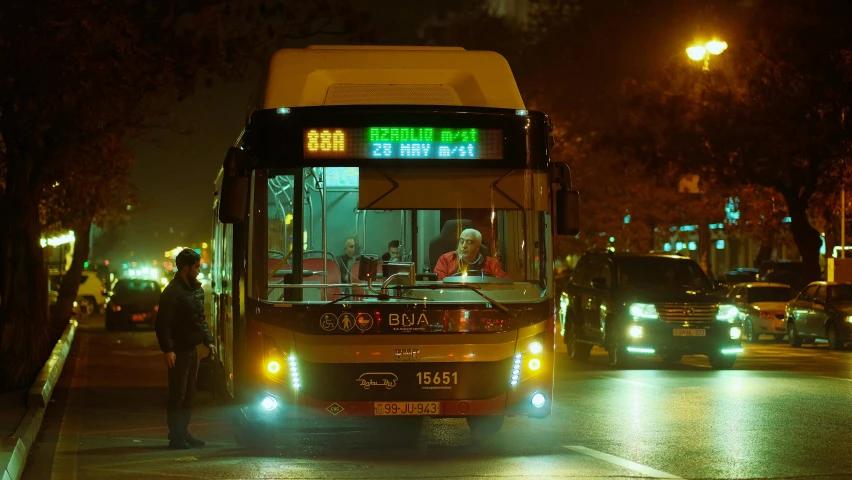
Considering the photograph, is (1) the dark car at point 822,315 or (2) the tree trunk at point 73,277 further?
(2) the tree trunk at point 73,277

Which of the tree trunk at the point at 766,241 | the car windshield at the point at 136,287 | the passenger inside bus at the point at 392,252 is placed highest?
the tree trunk at the point at 766,241

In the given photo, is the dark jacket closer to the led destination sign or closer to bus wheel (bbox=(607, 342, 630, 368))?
the led destination sign

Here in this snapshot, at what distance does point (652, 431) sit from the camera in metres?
12.7

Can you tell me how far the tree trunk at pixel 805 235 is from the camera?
118 feet

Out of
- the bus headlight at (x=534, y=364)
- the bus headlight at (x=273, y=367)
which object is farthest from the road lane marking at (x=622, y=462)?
the bus headlight at (x=273, y=367)

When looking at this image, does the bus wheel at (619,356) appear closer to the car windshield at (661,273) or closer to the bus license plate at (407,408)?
the car windshield at (661,273)

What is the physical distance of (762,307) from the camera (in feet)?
107

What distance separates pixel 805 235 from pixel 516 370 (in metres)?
27.2

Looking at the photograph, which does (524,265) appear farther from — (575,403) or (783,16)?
(783,16)

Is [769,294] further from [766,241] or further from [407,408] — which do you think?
[407,408]

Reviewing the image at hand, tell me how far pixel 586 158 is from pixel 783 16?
66.4 ft

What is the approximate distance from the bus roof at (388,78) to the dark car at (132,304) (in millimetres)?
28760

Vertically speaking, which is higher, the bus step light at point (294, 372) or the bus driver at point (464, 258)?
the bus driver at point (464, 258)

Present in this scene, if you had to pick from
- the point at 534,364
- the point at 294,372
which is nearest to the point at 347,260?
the point at 294,372
